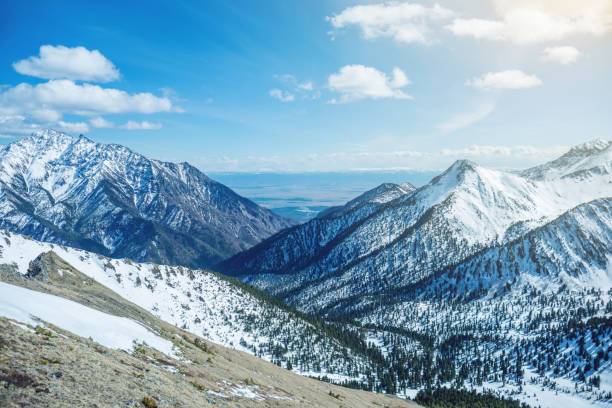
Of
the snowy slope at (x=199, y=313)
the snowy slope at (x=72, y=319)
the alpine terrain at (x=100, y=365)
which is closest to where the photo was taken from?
the alpine terrain at (x=100, y=365)

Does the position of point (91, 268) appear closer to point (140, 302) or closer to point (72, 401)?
point (140, 302)

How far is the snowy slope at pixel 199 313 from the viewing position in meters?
151

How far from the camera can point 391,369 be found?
653ft

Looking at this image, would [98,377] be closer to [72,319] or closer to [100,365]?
[100,365]

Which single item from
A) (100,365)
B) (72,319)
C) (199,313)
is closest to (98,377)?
(100,365)

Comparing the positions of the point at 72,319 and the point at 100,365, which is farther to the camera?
the point at 72,319

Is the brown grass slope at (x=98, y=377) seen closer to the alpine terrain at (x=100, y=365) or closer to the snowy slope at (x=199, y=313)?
the alpine terrain at (x=100, y=365)

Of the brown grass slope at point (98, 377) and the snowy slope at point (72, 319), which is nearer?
the brown grass slope at point (98, 377)

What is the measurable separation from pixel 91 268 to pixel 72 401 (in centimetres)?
16183

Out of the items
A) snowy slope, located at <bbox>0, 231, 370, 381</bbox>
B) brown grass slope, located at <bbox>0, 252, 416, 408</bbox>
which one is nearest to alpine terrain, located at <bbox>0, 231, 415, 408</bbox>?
brown grass slope, located at <bbox>0, 252, 416, 408</bbox>

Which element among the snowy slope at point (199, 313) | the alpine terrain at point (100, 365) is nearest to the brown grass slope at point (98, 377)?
the alpine terrain at point (100, 365)

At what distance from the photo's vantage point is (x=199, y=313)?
178 meters

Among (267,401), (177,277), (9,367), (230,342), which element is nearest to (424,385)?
(230,342)

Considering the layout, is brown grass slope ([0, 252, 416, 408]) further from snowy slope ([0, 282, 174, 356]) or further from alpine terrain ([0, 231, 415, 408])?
snowy slope ([0, 282, 174, 356])
